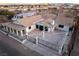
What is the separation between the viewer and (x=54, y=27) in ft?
6.71

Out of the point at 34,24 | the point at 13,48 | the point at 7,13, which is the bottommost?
the point at 13,48

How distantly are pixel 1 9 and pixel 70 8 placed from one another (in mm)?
1123

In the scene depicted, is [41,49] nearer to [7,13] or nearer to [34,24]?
[34,24]

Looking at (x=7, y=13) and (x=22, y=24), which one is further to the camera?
(x=7, y=13)

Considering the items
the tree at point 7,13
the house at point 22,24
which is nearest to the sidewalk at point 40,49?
the house at point 22,24

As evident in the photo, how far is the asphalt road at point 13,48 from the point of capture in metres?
2.09

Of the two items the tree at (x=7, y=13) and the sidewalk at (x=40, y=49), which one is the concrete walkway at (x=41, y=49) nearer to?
the sidewalk at (x=40, y=49)

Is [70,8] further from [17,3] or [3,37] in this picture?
[3,37]

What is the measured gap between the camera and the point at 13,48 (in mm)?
2121

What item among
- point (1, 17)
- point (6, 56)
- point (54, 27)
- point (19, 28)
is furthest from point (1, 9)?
point (54, 27)

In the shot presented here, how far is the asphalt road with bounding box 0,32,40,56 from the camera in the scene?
82.4 inches

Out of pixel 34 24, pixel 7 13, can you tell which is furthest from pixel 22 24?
pixel 7 13

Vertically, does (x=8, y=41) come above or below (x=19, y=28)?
below

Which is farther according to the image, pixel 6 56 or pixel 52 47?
pixel 6 56
